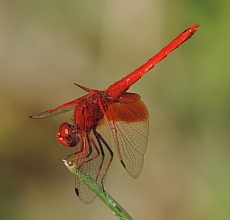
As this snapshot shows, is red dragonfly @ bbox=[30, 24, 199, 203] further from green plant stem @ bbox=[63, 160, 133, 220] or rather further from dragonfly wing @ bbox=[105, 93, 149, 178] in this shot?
green plant stem @ bbox=[63, 160, 133, 220]

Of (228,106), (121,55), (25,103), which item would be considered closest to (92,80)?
(121,55)

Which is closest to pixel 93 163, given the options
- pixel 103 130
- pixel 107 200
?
pixel 103 130

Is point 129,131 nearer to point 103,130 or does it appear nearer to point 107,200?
point 103,130

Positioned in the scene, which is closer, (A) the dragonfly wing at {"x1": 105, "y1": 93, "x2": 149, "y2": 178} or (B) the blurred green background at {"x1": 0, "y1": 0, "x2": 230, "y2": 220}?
(A) the dragonfly wing at {"x1": 105, "y1": 93, "x2": 149, "y2": 178}

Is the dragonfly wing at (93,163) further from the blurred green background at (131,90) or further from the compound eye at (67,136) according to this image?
the blurred green background at (131,90)

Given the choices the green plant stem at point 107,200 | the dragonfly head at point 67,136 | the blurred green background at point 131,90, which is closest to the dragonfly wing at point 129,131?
the dragonfly head at point 67,136

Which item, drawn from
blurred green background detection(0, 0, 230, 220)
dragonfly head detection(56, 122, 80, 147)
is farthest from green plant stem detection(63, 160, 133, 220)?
blurred green background detection(0, 0, 230, 220)

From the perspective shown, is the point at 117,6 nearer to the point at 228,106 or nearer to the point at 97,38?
the point at 97,38
